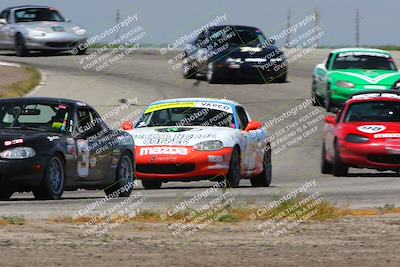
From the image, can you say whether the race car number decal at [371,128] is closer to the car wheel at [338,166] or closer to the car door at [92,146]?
the car wheel at [338,166]

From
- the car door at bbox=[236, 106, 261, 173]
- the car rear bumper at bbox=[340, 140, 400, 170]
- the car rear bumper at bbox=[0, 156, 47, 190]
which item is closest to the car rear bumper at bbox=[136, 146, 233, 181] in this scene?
the car door at bbox=[236, 106, 261, 173]

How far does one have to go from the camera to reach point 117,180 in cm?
1622

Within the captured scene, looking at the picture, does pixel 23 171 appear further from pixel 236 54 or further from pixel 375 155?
pixel 236 54

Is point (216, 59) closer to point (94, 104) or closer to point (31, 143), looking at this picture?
point (94, 104)

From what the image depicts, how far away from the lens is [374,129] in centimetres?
2006

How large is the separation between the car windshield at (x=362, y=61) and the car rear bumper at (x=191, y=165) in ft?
41.9

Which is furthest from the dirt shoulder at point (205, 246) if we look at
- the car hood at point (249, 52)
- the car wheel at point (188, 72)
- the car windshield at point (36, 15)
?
the car windshield at point (36, 15)

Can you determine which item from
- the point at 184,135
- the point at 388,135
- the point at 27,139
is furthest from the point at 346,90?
the point at 27,139

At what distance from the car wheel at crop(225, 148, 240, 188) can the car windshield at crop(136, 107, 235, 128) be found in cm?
77

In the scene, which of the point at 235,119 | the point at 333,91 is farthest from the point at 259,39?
the point at 235,119

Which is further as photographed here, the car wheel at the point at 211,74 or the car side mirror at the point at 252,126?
the car wheel at the point at 211,74

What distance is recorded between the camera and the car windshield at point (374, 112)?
68.0 ft

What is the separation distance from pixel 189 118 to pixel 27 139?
13.6 feet

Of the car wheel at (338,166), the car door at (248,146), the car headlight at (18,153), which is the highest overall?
the car headlight at (18,153)
